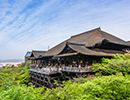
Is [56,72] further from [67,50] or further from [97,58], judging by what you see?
[97,58]

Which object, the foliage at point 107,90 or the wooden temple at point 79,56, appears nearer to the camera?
the foliage at point 107,90

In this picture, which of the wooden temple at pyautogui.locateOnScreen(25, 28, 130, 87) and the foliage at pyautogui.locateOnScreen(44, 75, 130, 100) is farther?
the wooden temple at pyautogui.locateOnScreen(25, 28, 130, 87)

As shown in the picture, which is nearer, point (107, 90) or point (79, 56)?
point (107, 90)

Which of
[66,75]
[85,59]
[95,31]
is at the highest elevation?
[95,31]

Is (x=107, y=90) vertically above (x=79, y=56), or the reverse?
(x=79, y=56)

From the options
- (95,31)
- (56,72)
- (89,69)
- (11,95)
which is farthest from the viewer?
(95,31)

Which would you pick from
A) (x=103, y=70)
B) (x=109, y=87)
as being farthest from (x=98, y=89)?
(x=103, y=70)

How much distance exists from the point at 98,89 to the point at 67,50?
18799mm

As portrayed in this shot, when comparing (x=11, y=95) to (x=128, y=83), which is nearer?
(x=11, y=95)

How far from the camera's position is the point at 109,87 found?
8.30 m

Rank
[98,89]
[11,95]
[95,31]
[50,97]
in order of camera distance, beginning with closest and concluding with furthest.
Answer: [11,95] → [98,89] → [50,97] → [95,31]

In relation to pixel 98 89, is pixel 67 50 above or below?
above

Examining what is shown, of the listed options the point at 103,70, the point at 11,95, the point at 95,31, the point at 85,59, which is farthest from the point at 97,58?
the point at 11,95

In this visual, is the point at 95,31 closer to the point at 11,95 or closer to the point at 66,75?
the point at 66,75
